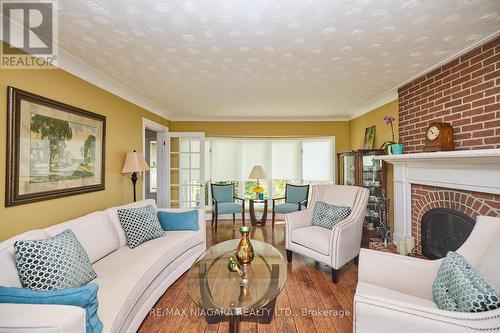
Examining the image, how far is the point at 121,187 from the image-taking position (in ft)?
11.0

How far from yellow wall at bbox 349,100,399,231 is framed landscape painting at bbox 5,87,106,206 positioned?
406 centimetres

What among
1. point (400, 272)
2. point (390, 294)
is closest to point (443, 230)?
point (400, 272)

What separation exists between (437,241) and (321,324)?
1712mm

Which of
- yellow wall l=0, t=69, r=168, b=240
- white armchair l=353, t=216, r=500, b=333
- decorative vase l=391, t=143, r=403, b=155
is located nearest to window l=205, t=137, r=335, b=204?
yellow wall l=0, t=69, r=168, b=240

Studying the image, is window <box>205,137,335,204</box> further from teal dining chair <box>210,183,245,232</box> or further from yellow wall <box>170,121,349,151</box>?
teal dining chair <box>210,183,245,232</box>

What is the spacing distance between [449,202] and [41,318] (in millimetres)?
3345

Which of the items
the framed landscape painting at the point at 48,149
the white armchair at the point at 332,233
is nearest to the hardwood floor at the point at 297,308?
the white armchair at the point at 332,233

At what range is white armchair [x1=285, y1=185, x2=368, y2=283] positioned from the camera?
247 cm

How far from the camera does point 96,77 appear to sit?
2.73m

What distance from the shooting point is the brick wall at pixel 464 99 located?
2.03 meters

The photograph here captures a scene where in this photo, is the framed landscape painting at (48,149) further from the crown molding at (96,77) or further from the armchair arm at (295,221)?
the armchair arm at (295,221)

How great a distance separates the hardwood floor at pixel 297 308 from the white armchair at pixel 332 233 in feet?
0.65

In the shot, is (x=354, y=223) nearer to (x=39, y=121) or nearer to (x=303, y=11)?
(x=303, y=11)

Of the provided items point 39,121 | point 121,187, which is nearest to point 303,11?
point 39,121
